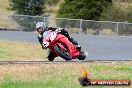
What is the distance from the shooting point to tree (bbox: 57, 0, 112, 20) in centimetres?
4866

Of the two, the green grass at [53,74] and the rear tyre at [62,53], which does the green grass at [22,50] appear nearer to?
the rear tyre at [62,53]

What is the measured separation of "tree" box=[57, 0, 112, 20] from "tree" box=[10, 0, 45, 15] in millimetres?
2038

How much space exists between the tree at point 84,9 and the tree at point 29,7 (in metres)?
2.04

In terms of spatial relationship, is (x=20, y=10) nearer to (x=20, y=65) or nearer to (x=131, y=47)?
(x=131, y=47)

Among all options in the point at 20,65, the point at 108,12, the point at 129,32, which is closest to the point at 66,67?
the point at 20,65

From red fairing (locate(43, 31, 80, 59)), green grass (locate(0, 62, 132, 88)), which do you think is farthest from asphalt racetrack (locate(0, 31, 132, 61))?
green grass (locate(0, 62, 132, 88))

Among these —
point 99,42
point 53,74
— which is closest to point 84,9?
point 99,42

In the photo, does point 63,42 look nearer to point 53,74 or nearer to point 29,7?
point 53,74

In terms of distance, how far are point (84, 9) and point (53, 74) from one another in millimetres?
36387

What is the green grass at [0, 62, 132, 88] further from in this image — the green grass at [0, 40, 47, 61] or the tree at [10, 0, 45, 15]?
the tree at [10, 0, 45, 15]

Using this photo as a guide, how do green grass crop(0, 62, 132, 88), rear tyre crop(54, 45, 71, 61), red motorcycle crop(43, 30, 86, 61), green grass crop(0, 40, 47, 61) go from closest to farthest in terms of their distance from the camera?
green grass crop(0, 62, 132, 88), red motorcycle crop(43, 30, 86, 61), rear tyre crop(54, 45, 71, 61), green grass crop(0, 40, 47, 61)

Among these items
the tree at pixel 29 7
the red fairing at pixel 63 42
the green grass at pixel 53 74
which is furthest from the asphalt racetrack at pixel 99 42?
the green grass at pixel 53 74

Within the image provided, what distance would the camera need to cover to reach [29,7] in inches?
1954

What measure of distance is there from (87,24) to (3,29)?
6.68 metres
